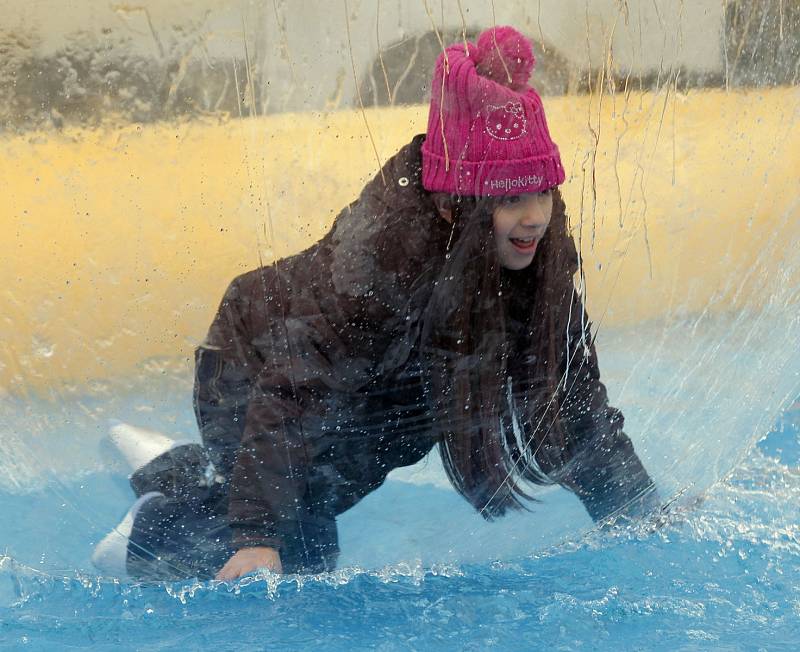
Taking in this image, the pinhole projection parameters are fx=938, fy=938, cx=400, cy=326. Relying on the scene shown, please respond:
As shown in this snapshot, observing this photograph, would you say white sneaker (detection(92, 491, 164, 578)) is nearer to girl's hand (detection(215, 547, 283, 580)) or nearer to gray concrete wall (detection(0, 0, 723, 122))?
girl's hand (detection(215, 547, 283, 580))

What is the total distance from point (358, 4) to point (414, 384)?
1.33 ft

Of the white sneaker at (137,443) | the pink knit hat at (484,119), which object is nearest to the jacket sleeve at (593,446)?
the pink knit hat at (484,119)

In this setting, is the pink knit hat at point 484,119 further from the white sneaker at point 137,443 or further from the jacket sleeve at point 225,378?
the white sneaker at point 137,443

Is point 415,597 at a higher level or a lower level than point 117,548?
lower

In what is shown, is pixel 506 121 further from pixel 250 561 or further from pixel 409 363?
pixel 250 561

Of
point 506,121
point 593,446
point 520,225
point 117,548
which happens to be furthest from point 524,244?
point 117,548

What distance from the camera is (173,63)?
2.85 feet

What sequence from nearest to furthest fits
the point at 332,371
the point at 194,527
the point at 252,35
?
the point at 252,35 < the point at 332,371 < the point at 194,527

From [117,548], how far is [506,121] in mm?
738

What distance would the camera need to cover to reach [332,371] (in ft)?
3.33

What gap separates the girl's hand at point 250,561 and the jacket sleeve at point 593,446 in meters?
0.38

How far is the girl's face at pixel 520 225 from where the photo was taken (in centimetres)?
94

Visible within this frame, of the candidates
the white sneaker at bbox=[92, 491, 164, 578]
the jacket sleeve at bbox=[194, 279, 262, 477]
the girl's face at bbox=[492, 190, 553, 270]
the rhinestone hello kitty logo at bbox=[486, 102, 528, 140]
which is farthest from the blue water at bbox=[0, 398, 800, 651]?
the rhinestone hello kitty logo at bbox=[486, 102, 528, 140]

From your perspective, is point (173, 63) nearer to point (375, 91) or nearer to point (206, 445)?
point (375, 91)
